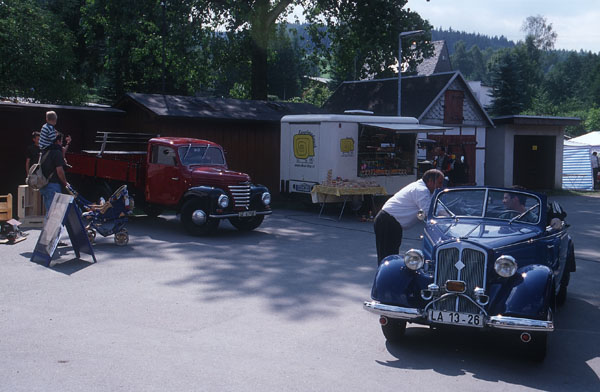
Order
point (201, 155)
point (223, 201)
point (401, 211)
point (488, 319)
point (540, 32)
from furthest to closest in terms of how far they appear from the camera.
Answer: point (540, 32), point (201, 155), point (223, 201), point (401, 211), point (488, 319)

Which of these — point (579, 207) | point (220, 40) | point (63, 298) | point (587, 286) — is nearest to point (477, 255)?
point (587, 286)

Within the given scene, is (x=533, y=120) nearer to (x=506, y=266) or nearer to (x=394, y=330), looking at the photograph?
(x=506, y=266)

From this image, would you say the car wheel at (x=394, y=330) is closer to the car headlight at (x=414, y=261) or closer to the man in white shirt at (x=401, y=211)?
the car headlight at (x=414, y=261)

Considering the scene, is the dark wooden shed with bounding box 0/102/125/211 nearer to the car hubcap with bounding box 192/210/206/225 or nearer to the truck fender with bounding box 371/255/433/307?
the car hubcap with bounding box 192/210/206/225

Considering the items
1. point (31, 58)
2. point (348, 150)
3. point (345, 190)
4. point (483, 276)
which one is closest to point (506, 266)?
point (483, 276)

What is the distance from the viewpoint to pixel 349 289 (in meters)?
8.54

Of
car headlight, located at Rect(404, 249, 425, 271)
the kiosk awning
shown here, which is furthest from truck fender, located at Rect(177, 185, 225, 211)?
car headlight, located at Rect(404, 249, 425, 271)

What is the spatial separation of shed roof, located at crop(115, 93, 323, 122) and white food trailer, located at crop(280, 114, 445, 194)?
2200 millimetres

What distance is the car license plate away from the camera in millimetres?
5629

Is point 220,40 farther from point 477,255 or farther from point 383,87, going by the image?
point 477,255

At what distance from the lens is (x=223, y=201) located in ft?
41.4

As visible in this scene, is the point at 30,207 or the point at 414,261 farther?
the point at 30,207

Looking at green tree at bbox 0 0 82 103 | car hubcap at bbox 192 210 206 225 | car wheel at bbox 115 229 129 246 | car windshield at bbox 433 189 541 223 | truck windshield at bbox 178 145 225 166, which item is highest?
green tree at bbox 0 0 82 103

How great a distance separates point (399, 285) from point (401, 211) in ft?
6.32
